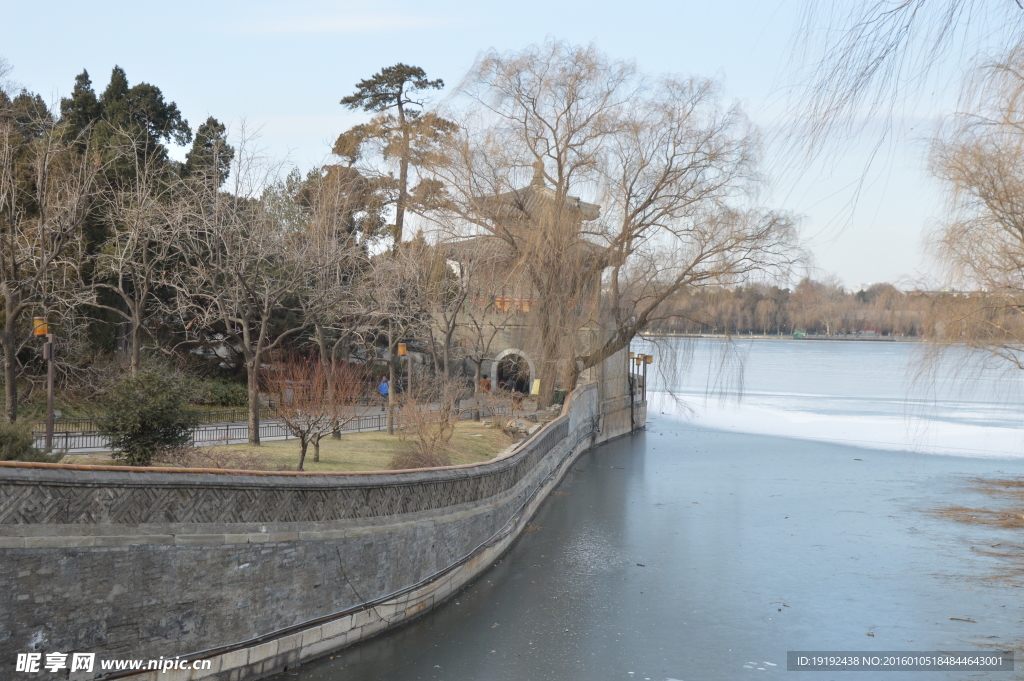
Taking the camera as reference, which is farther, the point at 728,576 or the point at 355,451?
the point at 355,451

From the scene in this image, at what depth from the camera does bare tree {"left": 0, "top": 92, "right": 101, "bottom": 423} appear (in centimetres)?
1533

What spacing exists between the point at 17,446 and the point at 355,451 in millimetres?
7766

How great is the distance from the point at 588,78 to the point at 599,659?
18.3m

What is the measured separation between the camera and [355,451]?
56.5 ft

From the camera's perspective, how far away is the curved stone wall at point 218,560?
321 inches

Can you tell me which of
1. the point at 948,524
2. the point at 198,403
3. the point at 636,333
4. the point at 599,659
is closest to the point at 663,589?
the point at 599,659

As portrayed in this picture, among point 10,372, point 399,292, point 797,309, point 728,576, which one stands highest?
point 399,292

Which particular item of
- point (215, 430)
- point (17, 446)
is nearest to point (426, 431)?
point (215, 430)

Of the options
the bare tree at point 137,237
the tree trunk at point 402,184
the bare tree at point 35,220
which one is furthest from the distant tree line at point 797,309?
the bare tree at point 35,220

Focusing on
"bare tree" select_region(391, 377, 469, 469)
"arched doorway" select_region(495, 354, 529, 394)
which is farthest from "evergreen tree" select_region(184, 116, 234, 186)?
"arched doorway" select_region(495, 354, 529, 394)

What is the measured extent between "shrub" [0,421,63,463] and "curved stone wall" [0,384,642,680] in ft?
6.84

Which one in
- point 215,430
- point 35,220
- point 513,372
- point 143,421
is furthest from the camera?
point 513,372

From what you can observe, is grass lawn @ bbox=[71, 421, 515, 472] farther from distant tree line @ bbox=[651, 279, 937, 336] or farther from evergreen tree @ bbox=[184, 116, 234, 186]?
evergreen tree @ bbox=[184, 116, 234, 186]

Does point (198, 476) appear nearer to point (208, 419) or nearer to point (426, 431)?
point (426, 431)
